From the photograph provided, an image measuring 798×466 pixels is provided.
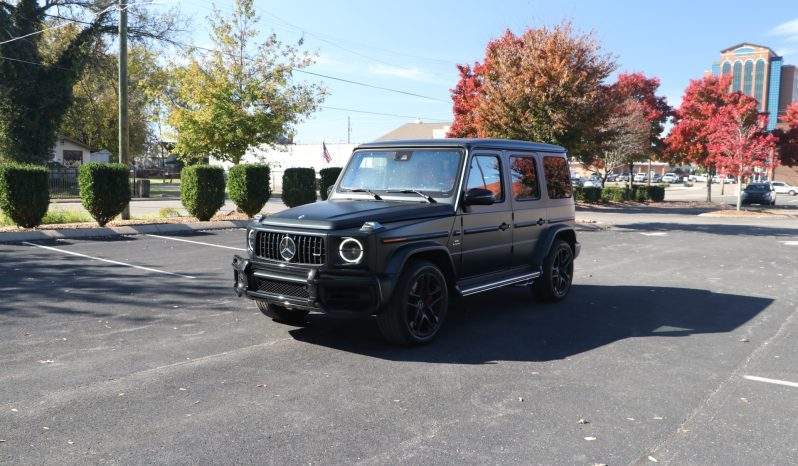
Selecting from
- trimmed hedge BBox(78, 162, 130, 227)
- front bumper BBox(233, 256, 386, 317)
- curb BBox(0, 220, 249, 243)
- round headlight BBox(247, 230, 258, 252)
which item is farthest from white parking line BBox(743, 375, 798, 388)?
trimmed hedge BBox(78, 162, 130, 227)

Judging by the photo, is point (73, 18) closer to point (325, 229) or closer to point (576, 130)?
point (576, 130)

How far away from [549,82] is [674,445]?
55.3ft

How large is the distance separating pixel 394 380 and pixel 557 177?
4319 mm

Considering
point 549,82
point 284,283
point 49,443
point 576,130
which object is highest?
point 549,82

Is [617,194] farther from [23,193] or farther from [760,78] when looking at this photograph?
[760,78]

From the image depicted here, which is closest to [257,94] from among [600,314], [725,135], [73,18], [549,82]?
[549,82]

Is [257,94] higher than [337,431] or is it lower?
higher

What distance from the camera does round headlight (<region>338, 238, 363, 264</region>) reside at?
549cm

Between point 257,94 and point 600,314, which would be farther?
point 257,94

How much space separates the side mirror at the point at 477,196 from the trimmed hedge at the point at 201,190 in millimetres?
13024

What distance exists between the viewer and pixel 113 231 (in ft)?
50.2

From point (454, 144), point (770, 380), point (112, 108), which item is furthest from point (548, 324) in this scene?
point (112, 108)

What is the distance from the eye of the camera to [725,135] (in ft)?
104

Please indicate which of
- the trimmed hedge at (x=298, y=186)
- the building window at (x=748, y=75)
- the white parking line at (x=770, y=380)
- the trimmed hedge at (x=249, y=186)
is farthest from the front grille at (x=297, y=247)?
the building window at (x=748, y=75)
